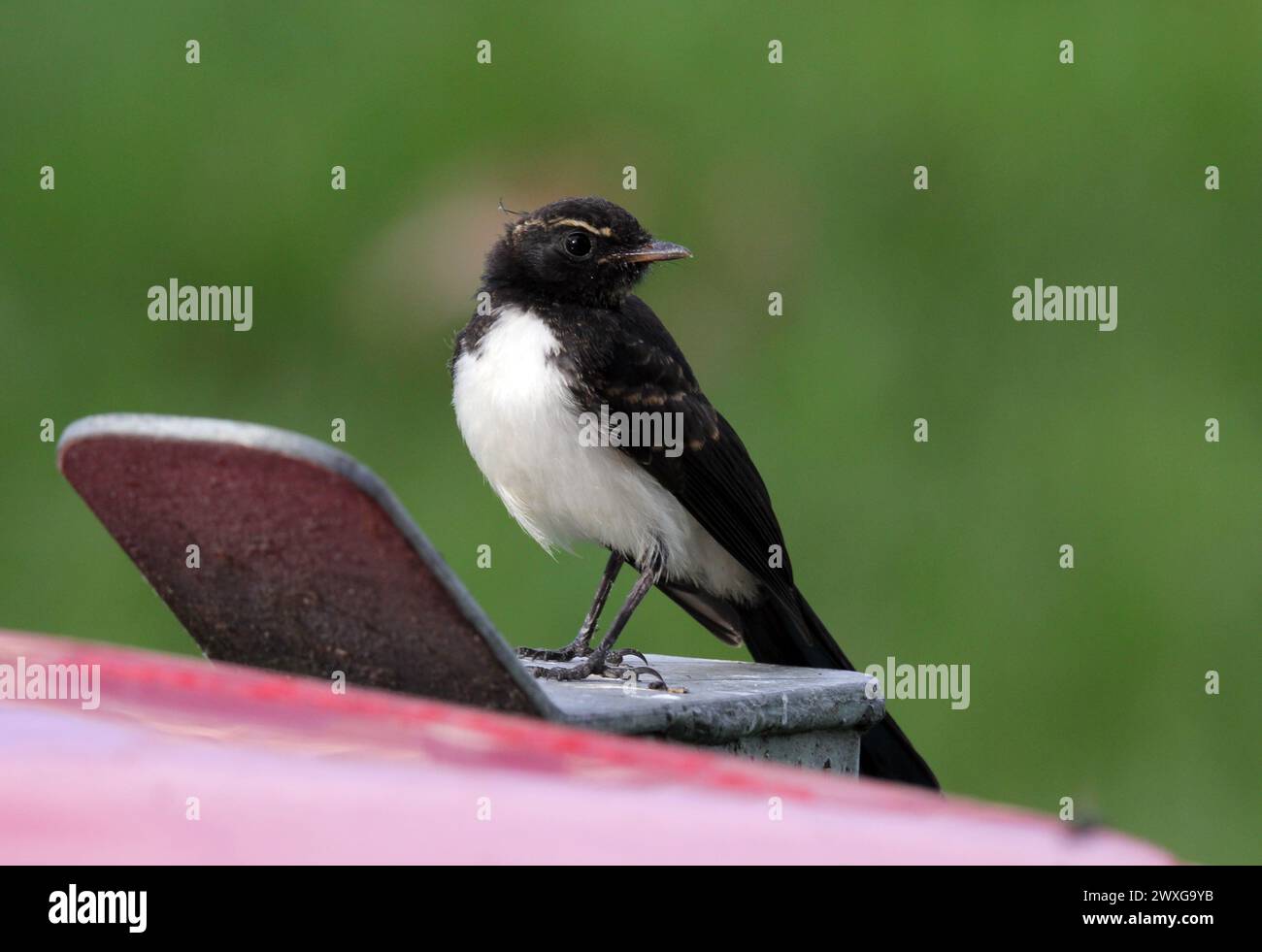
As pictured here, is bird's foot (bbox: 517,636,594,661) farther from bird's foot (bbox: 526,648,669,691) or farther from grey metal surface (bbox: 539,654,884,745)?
grey metal surface (bbox: 539,654,884,745)

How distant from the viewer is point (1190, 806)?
775 cm

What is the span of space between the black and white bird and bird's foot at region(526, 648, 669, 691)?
0.77 feet

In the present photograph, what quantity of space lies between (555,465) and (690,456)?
1.04 ft

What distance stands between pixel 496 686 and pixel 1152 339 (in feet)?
26.2

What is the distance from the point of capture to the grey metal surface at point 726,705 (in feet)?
9.52

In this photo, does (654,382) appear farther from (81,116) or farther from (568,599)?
(81,116)

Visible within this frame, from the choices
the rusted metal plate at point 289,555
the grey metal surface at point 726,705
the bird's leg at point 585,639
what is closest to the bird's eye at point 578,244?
the bird's leg at point 585,639

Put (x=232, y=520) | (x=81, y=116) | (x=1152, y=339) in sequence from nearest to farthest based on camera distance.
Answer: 1. (x=232, y=520)
2. (x=1152, y=339)
3. (x=81, y=116)

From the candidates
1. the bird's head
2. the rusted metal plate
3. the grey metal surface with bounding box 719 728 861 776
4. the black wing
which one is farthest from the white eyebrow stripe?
the rusted metal plate

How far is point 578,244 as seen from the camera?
15.6 feet

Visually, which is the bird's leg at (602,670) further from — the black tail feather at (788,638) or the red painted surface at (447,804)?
the red painted surface at (447,804)
